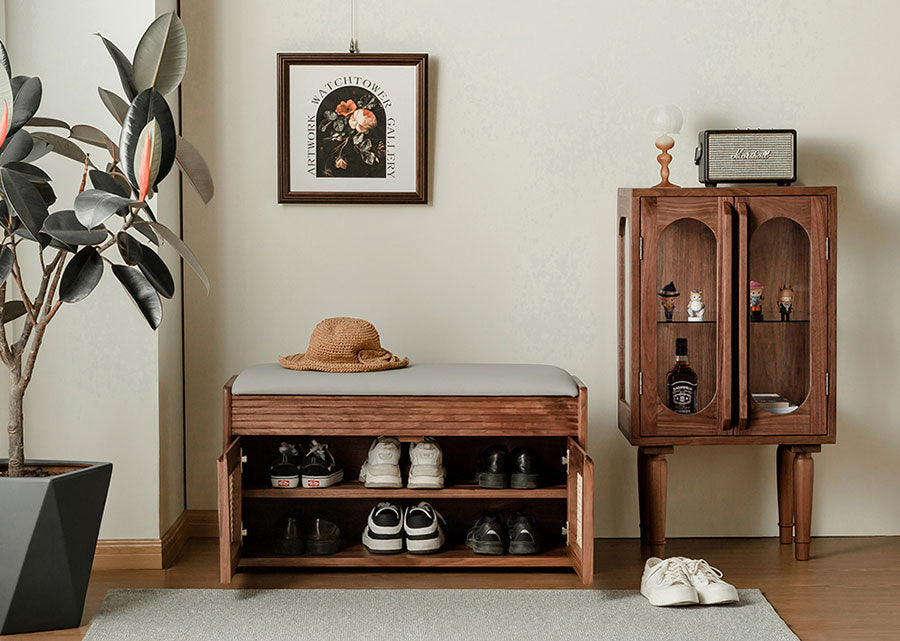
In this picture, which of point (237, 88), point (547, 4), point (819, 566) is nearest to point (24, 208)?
point (237, 88)

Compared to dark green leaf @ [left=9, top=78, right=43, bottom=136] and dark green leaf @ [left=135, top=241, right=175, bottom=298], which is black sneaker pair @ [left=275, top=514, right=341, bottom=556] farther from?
dark green leaf @ [left=9, top=78, right=43, bottom=136]

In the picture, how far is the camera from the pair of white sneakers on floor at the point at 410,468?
274cm

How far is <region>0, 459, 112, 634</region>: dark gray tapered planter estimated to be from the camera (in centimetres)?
223

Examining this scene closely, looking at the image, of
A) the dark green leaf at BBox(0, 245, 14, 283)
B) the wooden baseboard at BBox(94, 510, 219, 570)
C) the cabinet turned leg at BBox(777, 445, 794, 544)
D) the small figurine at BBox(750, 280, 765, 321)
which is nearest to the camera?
the dark green leaf at BBox(0, 245, 14, 283)

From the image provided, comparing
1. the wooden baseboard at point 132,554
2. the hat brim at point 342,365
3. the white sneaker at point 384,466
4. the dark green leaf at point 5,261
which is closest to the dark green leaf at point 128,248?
the dark green leaf at point 5,261

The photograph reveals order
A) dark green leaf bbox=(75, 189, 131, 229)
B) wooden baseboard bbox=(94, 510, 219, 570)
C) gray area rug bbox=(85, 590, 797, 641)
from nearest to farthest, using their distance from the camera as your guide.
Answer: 1. dark green leaf bbox=(75, 189, 131, 229)
2. gray area rug bbox=(85, 590, 797, 641)
3. wooden baseboard bbox=(94, 510, 219, 570)

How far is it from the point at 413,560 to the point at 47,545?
1.02 meters

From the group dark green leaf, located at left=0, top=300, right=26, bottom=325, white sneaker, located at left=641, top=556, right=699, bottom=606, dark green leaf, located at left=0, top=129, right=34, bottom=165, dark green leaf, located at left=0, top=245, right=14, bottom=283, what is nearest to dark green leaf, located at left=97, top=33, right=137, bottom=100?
dark green leaf, located at left=0, top=129, right=34, bottom=165

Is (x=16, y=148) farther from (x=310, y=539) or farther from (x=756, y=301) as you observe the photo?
(x=756, y=301)

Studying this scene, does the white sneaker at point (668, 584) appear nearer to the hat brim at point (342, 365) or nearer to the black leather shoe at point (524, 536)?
the black leather shoe at point (524, 536)

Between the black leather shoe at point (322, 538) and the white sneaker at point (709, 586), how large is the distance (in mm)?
1040

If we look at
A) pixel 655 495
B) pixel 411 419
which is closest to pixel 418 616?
pixel 411 419

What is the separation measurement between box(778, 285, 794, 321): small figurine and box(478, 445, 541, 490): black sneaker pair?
934 mm

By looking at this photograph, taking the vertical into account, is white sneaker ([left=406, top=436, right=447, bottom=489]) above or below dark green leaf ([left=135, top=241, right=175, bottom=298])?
below
